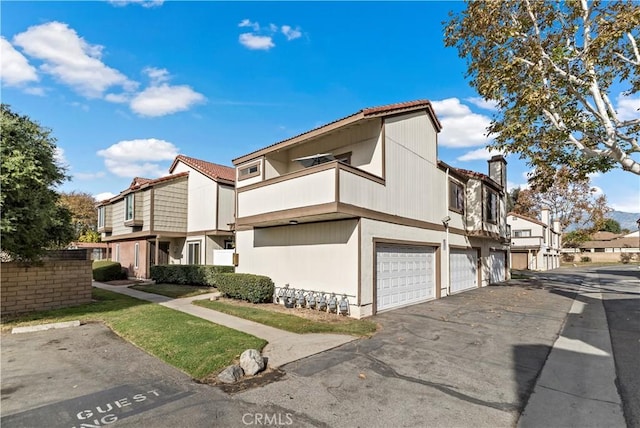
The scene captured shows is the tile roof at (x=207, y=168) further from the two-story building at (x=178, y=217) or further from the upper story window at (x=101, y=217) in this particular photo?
the upper story window at (x=101, y=217)

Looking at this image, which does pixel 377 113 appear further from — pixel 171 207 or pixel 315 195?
pixel 171 207

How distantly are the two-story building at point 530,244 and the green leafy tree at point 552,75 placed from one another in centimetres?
2605

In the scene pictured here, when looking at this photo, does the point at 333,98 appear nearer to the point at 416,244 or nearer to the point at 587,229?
the point at 416,244

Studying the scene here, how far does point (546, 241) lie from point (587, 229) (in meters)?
13.2

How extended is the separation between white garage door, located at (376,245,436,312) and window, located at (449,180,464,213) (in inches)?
134

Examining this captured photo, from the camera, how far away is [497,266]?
913 inches

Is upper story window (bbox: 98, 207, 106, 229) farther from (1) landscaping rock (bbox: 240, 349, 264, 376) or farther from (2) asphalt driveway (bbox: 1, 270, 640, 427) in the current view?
(1) landscaping rock (bbox: 240, 349, 264, 376)

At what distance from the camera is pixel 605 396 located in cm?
521

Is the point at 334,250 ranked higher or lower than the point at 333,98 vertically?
lower

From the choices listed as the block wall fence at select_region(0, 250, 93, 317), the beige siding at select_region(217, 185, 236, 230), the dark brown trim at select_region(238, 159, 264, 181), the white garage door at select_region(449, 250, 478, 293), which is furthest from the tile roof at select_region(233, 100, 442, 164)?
the block wall fence at select_region(0, 250, 93, 317)

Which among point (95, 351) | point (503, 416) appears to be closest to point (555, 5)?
point (503, 416)

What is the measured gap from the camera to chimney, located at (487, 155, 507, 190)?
2259 cm

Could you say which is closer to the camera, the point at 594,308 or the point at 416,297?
the point at 594,308

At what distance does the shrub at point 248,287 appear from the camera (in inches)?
503
